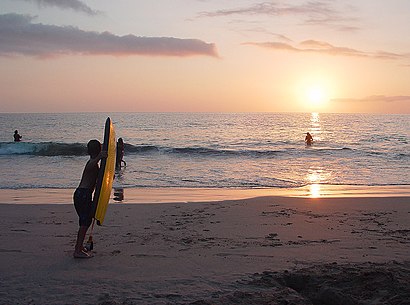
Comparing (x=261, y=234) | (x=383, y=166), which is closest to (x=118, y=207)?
(x=261, y=234)

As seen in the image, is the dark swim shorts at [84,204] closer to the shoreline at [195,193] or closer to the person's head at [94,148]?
the person's head at [94,148]

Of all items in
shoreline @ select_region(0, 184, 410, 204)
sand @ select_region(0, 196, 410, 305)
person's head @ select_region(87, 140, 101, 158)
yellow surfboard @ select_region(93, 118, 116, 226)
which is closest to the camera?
sand @ select_region(0, 196, 410, 305)

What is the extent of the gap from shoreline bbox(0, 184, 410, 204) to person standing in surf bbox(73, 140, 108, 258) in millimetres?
6065

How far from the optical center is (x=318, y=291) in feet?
15.9

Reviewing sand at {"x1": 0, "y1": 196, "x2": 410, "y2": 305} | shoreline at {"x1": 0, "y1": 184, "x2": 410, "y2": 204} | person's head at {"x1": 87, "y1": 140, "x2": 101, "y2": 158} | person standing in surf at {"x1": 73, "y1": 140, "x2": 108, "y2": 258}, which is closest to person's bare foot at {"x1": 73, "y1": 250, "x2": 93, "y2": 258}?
person standing in surf at {"x1": 73, "y1": 140, "x2": 108, "y2": 258}

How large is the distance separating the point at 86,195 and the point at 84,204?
127mm

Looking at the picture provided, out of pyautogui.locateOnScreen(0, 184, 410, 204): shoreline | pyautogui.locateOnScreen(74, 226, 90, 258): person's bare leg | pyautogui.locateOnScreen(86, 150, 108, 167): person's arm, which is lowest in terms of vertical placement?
pyautogui.locateOnScreen(0, 184, 410, 204): shoreline

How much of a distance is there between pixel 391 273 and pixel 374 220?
4.05 meters

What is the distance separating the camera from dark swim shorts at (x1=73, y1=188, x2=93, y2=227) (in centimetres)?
614

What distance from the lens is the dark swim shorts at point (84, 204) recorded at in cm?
614

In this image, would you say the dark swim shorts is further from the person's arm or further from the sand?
the sand

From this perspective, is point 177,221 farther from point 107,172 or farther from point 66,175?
point 66,175

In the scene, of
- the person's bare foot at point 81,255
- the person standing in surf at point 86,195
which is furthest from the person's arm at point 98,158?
the person's bare foot at point 81,255

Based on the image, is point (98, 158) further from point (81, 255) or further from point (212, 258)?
point (212, 258)
